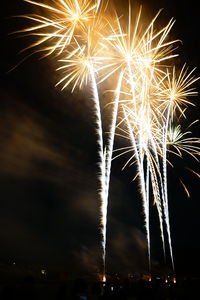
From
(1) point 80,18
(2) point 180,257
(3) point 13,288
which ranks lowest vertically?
(3) point 13,288

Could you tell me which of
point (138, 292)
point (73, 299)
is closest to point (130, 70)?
point (138, 292)

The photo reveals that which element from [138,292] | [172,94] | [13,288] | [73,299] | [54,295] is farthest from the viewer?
[172,94]

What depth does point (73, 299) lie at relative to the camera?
27.7 ft

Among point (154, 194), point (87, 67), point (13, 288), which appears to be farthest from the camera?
point (154, 194)

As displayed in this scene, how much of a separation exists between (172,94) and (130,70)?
265 cm

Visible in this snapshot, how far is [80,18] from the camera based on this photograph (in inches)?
507

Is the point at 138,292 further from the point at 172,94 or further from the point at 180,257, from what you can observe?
the point at 180,257

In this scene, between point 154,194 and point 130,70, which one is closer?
point 130,70

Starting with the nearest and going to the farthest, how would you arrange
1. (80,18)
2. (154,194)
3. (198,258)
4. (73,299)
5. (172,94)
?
(73,299)
(80,18)
(172,94)
(154,194)
(198,258)

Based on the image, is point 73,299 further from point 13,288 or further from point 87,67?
point 87,67

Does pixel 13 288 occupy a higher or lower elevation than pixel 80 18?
lower

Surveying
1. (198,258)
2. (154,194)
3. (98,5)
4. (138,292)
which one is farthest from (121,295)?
(198,258)

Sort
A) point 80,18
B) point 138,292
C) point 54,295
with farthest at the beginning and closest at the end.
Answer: point 80,18, point 138,292, point 54,295

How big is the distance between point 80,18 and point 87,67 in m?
3.10
